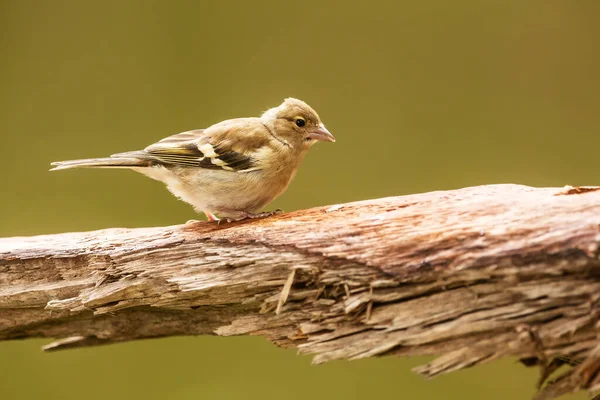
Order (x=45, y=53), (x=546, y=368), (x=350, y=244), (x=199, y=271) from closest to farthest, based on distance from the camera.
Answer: (x=546, y=368) < (x=350, y=244) < (x=199, y=271) < (x=45, y=53)

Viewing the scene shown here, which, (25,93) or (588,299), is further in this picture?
(25,93)

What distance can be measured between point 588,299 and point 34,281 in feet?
10.3

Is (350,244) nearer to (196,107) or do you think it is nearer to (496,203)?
(496,203)

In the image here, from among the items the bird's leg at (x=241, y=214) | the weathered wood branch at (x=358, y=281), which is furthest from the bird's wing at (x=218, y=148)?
the weathered wood branch at (x=358, y=281)

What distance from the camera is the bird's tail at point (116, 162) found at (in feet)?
13.7

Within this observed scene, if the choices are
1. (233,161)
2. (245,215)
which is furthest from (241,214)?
(233,161)

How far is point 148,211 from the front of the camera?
6477 mm

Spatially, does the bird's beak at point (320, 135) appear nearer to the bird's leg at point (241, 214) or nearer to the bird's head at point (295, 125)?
the bird's head at point (295, 125)

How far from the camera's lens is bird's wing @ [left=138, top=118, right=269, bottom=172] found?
4102mm

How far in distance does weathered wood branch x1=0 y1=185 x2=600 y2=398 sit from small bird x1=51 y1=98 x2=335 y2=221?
1.10 ft

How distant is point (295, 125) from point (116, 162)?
4.10 ft

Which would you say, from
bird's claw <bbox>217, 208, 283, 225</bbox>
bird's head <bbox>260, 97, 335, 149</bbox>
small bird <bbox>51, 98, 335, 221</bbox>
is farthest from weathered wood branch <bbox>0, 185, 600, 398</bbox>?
bird's head <bbox>260, 97, 335, 149</bbox>

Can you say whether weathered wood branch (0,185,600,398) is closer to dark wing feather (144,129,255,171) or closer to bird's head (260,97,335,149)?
dark wing feather (144,129,255,171)

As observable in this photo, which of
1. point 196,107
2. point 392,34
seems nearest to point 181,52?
point 196,107
